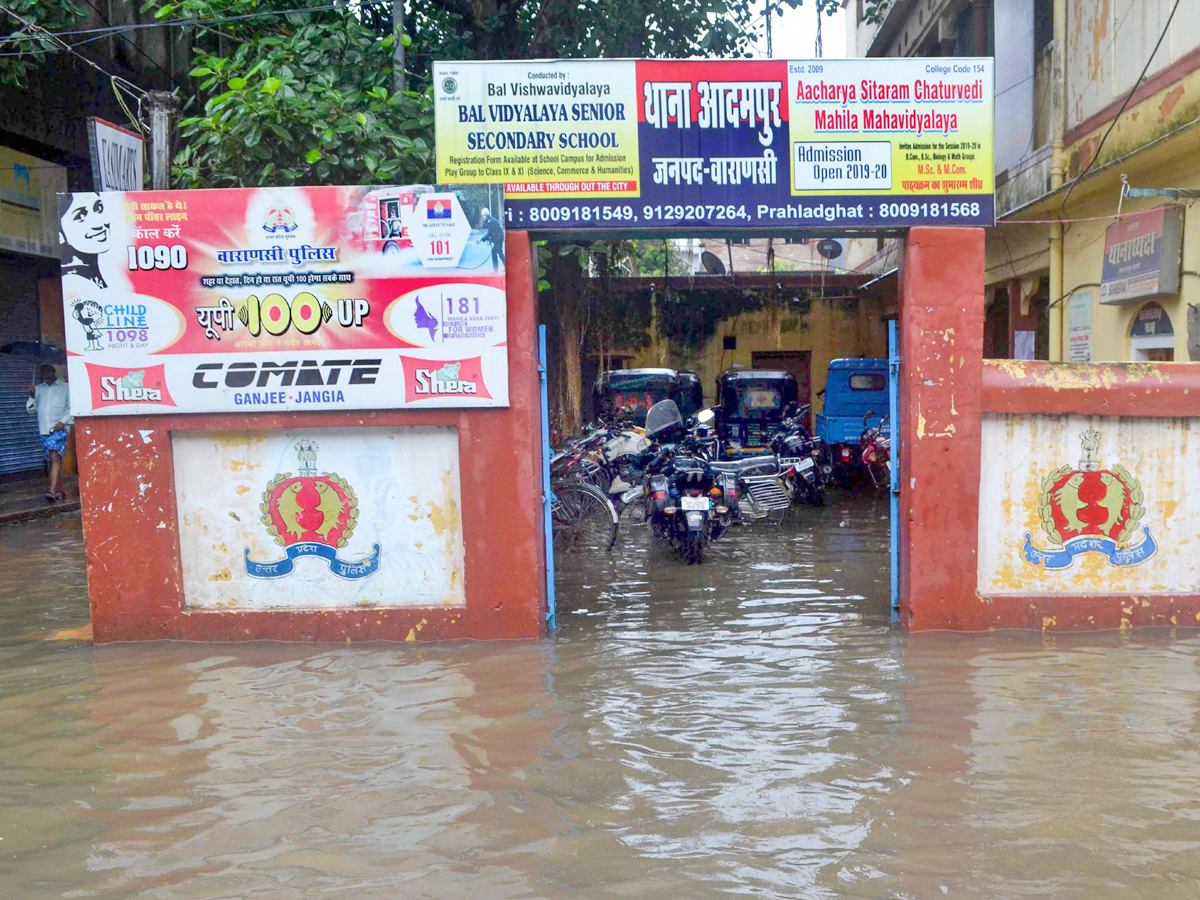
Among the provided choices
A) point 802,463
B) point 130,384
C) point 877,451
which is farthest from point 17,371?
point 877,451

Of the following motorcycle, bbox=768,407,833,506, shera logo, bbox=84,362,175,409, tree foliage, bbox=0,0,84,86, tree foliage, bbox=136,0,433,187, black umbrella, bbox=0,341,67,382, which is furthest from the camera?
black umbrella, bbox=0,341,67,382

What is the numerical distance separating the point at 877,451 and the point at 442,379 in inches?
362

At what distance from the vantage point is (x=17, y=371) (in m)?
16.6

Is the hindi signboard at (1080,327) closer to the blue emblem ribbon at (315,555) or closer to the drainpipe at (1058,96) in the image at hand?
the drainpipe at (1058,96)

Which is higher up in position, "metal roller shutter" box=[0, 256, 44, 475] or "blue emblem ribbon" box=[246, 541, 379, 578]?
"metal roller shutter" box=[0, 256, 44, 475]

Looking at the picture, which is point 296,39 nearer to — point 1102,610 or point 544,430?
point 544,430

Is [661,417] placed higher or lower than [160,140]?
lower

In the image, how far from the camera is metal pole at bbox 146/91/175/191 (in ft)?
23.9

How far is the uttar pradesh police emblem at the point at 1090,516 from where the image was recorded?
676 centimetres

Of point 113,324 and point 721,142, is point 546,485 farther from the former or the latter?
point 113,324

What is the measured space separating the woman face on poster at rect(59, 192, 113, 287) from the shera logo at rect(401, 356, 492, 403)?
79.0 inches

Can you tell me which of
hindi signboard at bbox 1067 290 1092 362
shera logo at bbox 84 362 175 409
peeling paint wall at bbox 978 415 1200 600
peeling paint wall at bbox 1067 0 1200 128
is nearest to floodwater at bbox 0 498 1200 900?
peeling paint wall at bbox 978 415 1200 600

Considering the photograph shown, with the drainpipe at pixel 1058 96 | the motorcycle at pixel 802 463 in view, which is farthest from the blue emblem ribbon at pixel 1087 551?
the drainpipe at pixel 1058 96

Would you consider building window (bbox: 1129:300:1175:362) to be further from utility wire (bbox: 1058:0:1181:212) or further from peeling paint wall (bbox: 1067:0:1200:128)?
peeling paint wall (bbox: 1067:0:1200:128)
